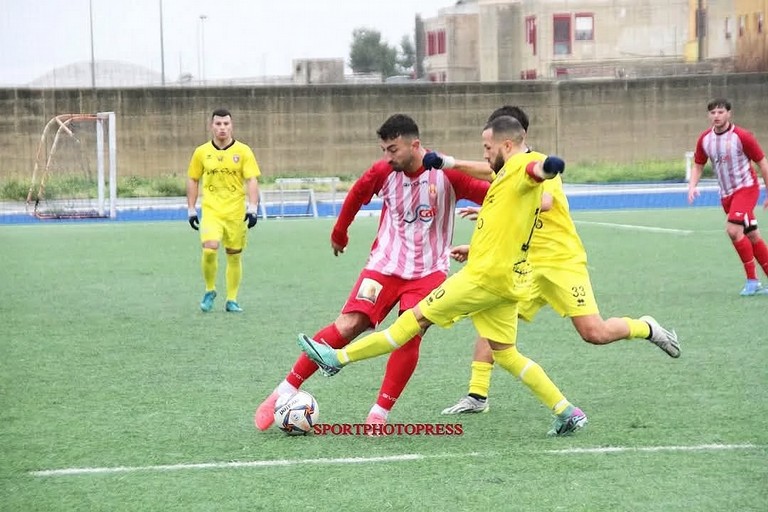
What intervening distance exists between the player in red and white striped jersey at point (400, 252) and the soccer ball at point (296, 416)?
0.22 m

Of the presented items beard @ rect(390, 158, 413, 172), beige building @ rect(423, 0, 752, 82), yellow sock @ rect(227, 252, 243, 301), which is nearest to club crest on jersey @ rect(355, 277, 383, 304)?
beard @ rect(390, 158, 413, 172)

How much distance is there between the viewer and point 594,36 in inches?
2053

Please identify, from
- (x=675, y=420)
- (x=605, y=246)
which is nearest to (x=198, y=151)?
(x=675, y=420)

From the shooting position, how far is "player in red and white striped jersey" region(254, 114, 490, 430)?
7043mm

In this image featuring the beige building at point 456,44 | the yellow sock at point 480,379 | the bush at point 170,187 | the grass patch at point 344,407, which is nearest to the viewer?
the grass patch at point 344,407

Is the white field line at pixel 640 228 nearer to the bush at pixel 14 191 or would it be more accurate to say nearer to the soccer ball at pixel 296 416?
the bush at pixel 14 191

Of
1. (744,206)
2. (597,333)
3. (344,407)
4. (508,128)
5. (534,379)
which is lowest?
(344,407)

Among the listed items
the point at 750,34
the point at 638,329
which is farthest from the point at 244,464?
the point at 750,34

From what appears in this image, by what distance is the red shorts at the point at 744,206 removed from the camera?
12.9 meters

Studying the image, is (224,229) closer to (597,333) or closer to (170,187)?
(597,333)

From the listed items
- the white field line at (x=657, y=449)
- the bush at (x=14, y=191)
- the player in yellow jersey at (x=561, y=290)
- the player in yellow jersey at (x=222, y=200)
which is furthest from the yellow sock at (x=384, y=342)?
the bush at (x=14, y=191)

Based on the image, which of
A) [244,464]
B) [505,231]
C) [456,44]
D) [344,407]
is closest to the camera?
[244,464]

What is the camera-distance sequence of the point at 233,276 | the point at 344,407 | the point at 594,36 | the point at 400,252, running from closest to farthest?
the point at 400,252
the point at 344,407
the point at 233,276
the point at 594,36

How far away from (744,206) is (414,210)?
6761 mm
